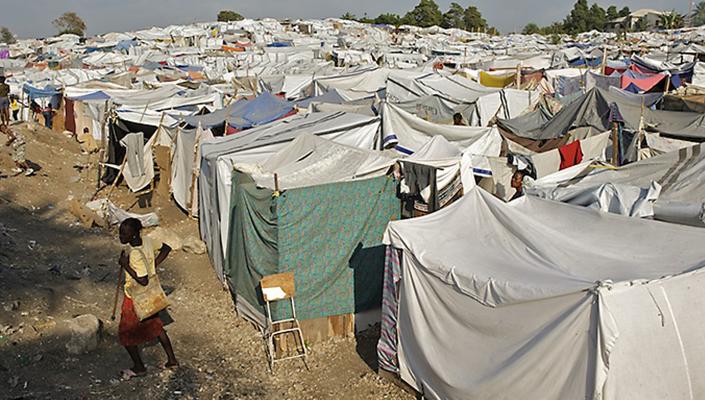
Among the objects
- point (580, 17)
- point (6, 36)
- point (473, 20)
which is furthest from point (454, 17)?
point (6, 36)

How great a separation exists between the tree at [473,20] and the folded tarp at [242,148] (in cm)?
7175

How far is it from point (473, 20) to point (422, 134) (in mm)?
73783

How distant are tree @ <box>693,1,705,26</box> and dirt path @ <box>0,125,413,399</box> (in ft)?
251

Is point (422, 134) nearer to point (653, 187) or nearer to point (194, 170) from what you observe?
point (194, 170)

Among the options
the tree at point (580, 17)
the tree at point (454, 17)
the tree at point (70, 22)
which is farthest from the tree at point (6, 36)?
the tree at point (580, 17)

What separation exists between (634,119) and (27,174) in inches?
522

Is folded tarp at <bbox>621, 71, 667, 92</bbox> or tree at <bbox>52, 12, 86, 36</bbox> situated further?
tree at <bbox>52, 12, 86, 36</bbox>

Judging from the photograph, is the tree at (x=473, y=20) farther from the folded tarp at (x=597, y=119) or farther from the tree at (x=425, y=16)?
the folded tarp at (x=597, y=119)

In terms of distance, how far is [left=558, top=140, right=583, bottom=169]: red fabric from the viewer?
8750 millimetres

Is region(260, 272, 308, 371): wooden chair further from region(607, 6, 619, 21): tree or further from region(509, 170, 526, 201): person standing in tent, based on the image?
region(607, 6, 619, 21): tree

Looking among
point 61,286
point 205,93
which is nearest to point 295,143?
point 61,286

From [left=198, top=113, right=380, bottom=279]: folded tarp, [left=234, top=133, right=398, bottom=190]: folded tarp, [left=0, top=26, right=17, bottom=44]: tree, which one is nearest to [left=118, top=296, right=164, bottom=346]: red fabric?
[left=234, top=133, right=398, bottom=190]: folded tarp

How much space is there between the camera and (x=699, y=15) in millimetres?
73125

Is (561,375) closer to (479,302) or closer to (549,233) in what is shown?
(479,302)
